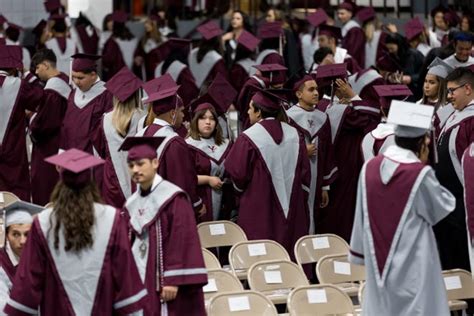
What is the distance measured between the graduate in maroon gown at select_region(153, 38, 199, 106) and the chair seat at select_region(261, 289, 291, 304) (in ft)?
17.3

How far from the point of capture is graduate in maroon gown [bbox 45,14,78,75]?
14.8 m

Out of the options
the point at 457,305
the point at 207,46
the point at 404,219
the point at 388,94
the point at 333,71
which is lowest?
the point at 457,305

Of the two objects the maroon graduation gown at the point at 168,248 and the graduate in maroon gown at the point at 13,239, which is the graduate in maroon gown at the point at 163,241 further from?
the graduate in maroon gown at the point at 13,239

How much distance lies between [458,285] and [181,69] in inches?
241

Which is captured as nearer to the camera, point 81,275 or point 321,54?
point 81,275

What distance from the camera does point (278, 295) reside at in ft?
26.9

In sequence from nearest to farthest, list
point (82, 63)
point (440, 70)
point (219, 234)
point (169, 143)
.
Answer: point (169, 143)
point (219, 234)
point (440, 70)
point (82, 63)

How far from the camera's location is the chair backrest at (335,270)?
8336 mm

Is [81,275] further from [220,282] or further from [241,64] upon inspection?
[241,64]

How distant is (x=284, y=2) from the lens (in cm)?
1841

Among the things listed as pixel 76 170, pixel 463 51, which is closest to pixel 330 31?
pixel 463 51

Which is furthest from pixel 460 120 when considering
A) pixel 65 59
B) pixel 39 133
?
pixel 65 59

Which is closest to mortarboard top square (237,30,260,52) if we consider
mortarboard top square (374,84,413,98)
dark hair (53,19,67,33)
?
dark hair (53,19,67,33)

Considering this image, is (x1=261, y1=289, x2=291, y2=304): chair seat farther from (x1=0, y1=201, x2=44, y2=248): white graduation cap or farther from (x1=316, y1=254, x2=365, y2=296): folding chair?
(x1=0, y1=201, x2=44, y2=248): white graduation cap
